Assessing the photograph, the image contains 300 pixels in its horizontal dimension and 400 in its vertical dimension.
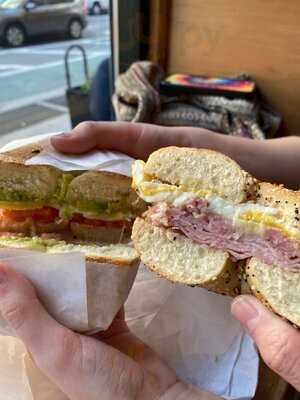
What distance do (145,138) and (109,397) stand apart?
2.40ft

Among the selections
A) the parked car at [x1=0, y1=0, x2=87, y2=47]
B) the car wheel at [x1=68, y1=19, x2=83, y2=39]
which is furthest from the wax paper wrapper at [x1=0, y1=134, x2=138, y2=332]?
the car wheel at [x1=68, y1=19, x2=83, y2=39]

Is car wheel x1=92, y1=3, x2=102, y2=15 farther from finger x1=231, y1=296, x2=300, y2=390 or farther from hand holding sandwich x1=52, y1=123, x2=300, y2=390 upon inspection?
finger x1=231, y1=296, x2=300, y2=390

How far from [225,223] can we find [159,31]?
7.23 feet

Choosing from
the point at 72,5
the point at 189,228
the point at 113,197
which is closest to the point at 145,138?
the point at 113,197

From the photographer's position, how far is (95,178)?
1183mm

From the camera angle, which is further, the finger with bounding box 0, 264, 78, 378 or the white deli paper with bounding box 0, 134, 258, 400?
the white deli paper with bounding box 0, 134, 258, 400

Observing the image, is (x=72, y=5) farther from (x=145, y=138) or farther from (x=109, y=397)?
(x=109, y=397)

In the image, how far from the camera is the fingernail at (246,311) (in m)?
0.94

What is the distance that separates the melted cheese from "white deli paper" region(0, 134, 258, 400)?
6.1 inches

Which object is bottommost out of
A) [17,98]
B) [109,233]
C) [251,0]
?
[17,98]

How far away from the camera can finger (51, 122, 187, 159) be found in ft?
4.02

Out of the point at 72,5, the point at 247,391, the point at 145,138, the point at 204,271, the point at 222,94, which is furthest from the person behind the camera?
the point at 72,5

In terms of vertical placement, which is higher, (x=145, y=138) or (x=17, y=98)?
(x=145, y=138)

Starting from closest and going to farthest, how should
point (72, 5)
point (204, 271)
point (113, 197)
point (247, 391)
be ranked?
point (204, 271) → point (247, 391) → point (113, 197) → point (72, 5)
